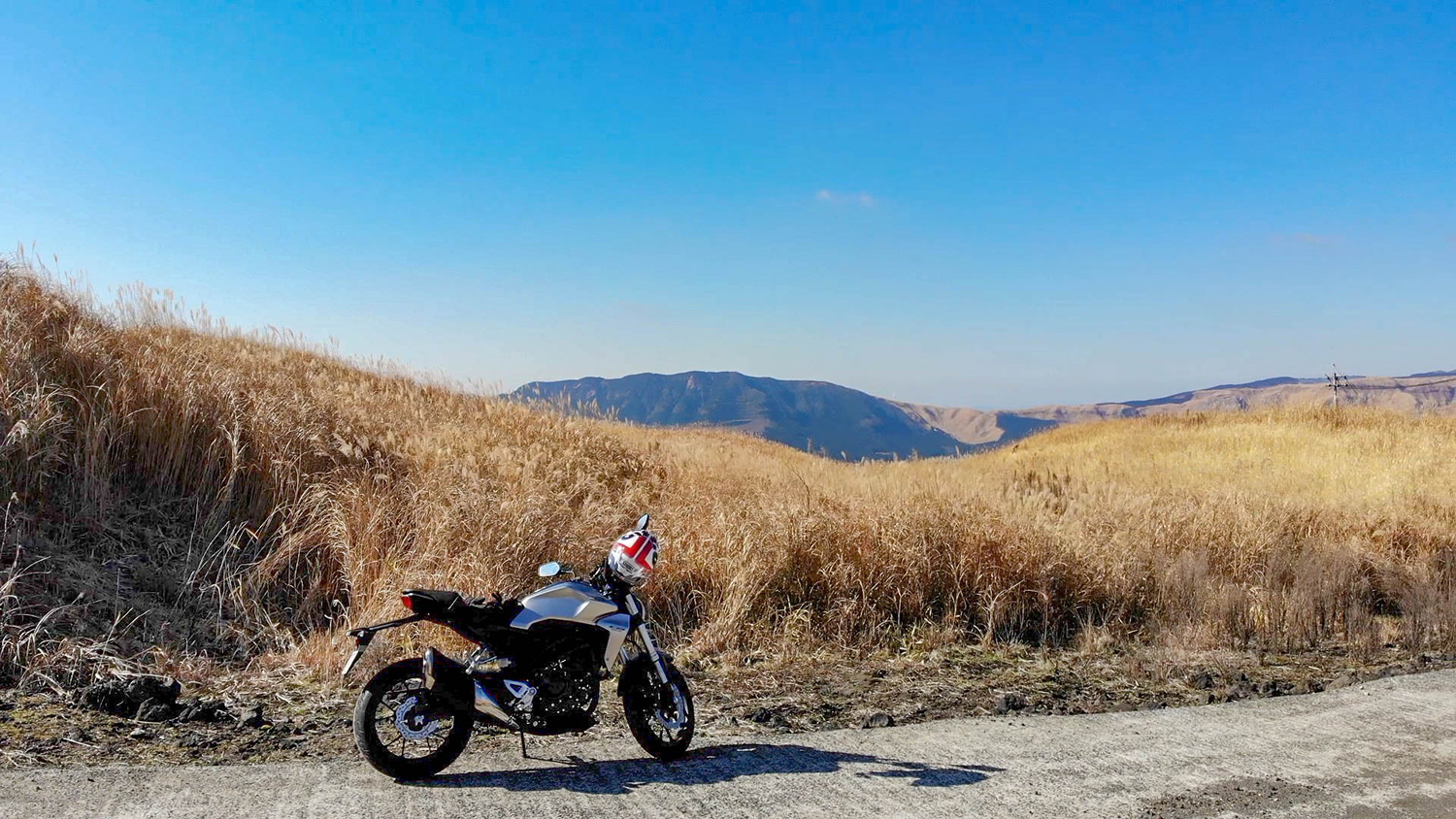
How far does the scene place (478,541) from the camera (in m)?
7.68

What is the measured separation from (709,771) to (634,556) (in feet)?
3.76

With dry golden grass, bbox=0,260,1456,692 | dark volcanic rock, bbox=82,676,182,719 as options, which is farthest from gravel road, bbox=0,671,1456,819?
dry golden grass, bbox=0,260,1456,692

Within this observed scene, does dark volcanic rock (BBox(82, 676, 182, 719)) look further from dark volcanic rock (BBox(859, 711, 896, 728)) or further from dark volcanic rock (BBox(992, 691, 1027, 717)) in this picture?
dark volcanic rock (BBox(992, 691, 1027, 717))

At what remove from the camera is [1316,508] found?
1295 centimetres

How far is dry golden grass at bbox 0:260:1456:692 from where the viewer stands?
23.4 ft

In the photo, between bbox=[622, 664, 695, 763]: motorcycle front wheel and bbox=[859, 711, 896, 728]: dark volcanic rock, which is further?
bbox=[859, 711, 896, 728]: dark volcanic rock

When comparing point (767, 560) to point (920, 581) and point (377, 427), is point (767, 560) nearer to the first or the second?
point (920, 581)

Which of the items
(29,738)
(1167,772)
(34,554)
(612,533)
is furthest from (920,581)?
(34,554)

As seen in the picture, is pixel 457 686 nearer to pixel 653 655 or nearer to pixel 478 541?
pixel 653 655

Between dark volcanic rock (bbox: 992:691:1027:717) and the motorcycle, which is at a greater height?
→ the motorcycle

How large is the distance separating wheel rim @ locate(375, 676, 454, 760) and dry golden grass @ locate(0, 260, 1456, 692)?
2.01 metres

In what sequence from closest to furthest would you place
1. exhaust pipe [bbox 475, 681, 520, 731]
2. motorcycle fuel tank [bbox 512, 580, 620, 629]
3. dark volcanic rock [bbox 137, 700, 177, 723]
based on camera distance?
exhaust pipe [bbox 475, 681, 520, 731] → motorcycle fuel tank [bbox 512, 580, 620, 629] → dark volcanic rock [bbox 137, 700, 177, 723]

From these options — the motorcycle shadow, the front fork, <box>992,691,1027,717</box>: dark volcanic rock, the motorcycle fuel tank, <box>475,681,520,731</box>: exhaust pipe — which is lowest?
Answer: <box>992,691,1027,717</box>: dark volcanic rock

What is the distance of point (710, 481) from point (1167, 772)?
7109 millimetres
